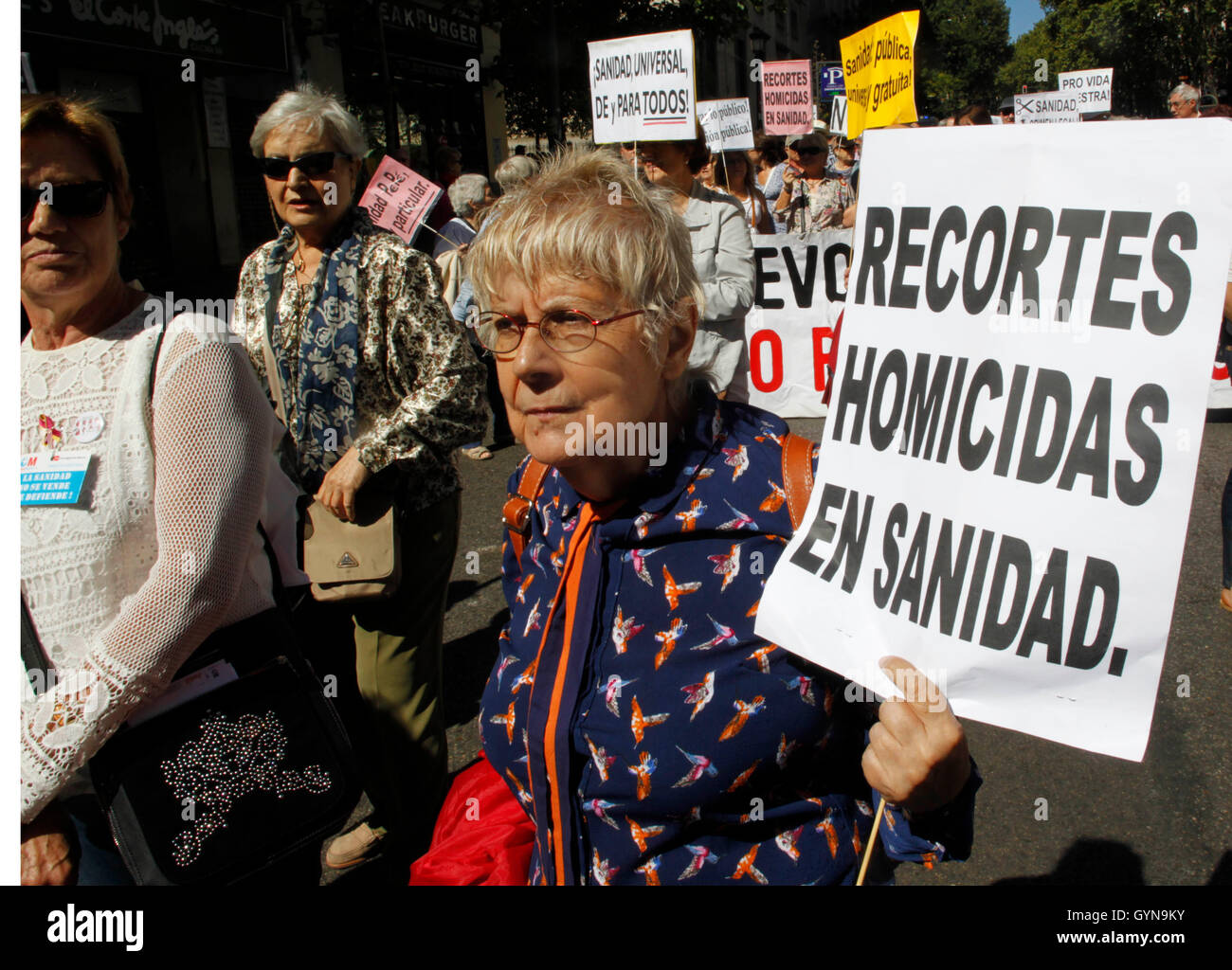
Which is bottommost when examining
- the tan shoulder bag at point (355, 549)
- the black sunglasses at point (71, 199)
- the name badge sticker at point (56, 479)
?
the tan shoulder bag at point (355, 549)

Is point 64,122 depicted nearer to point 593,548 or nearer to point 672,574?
point 593,548

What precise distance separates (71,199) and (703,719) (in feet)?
4.67

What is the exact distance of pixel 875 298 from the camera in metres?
1.41

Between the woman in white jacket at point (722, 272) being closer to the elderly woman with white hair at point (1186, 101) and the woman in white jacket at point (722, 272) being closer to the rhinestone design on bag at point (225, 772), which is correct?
the rhinestone design on bag at point (225, 772)

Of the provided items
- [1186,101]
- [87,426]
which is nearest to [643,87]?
[1186,101]

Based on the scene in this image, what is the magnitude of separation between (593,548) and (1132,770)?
255cm

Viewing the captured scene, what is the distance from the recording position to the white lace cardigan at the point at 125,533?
1.60 m

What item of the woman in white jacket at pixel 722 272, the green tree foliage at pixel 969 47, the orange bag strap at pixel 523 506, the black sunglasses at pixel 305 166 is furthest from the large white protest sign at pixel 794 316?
the green tree foliage at pixel 969 47

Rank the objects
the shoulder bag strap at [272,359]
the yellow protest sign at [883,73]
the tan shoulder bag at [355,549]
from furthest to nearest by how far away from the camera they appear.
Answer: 1. the yellow protest sign at [883,73]
2. the shoulder bag strap at [272,359]
3. the tan shoulder bag at [355,549]

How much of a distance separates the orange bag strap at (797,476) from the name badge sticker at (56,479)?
1.16m

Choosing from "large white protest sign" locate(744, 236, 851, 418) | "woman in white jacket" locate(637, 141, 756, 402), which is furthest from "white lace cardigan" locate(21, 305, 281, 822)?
"large white protest sign" locate(744, 236, 851, 418)

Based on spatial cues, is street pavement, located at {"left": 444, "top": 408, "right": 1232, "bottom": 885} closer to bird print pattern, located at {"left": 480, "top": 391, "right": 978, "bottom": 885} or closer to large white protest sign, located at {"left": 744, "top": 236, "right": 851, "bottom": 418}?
bird print pattern, located at {"left": 480, "top": 391, "right": 978, "bottom": 885}

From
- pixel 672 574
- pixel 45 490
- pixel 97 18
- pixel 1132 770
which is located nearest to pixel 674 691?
pixel 672 574

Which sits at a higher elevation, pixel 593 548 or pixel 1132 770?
pixel 593 548
